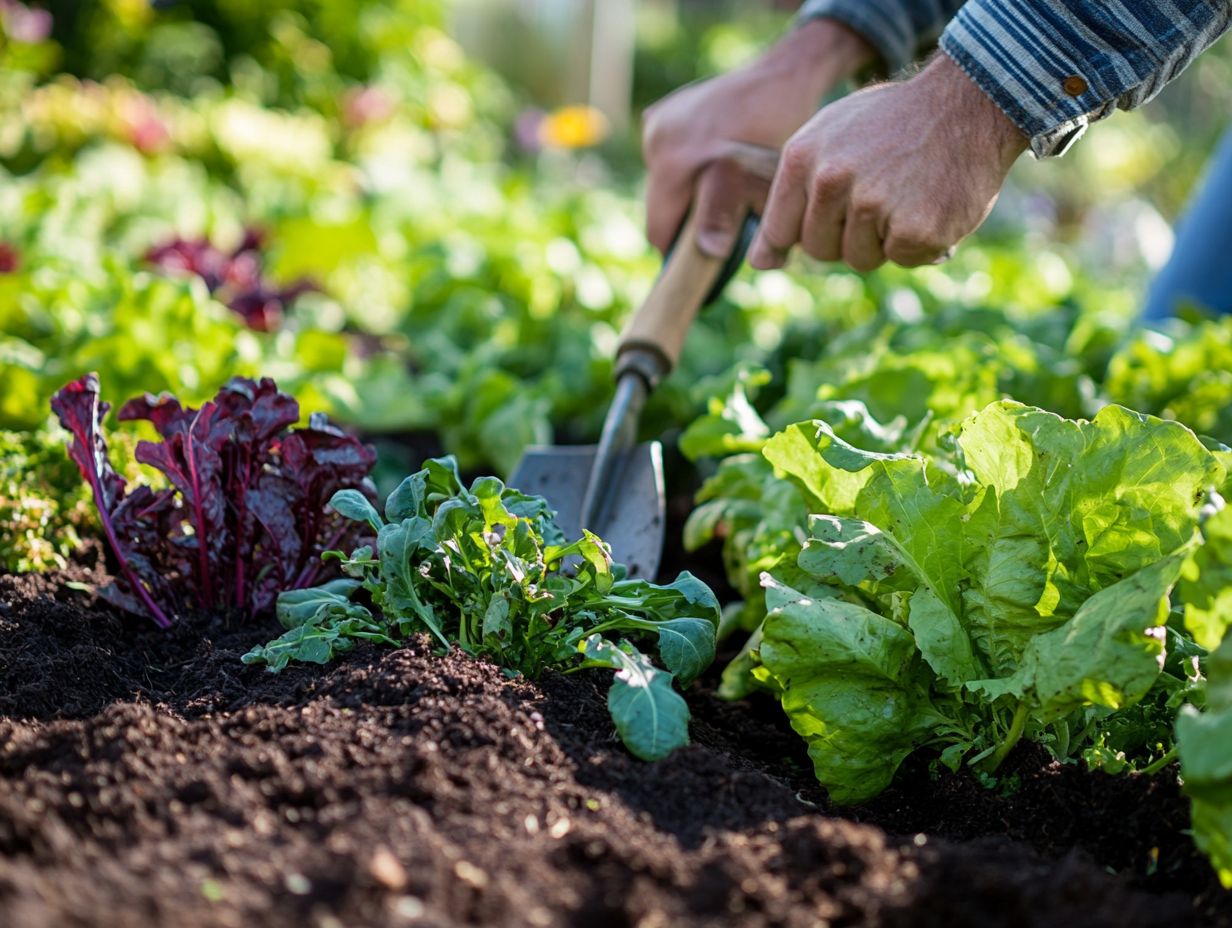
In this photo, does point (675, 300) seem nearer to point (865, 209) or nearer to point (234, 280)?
point (865, 209)

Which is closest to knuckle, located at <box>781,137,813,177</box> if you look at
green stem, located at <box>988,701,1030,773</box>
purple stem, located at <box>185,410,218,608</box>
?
green stem, located at <box>988,701,1030,773</box>

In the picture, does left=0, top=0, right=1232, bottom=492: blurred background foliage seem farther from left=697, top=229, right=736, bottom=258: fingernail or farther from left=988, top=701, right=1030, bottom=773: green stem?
left=988, top=701, right=1030, bottom=773: green stem

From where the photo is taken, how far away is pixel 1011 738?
1777 mm

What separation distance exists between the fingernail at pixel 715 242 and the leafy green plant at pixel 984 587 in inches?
42.5

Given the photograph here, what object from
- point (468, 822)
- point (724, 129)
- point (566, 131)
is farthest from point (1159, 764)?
point (566, 131)

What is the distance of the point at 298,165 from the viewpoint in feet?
23.1

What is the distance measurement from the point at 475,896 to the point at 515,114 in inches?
465

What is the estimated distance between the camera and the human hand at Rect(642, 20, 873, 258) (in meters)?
2.93

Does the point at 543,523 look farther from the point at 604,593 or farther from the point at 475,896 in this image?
the point at 475,896

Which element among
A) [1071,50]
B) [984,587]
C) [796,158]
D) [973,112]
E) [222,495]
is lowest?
[222,495]

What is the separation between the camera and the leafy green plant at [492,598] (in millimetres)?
1896

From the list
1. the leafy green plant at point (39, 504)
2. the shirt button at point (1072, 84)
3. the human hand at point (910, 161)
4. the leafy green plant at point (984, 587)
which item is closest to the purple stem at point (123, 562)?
the leafy green plant at point (39, 504)

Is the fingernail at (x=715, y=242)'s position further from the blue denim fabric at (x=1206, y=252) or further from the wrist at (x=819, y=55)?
the blue denim fabric at (x=1206, y=252)

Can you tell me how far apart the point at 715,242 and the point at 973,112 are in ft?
2.90
